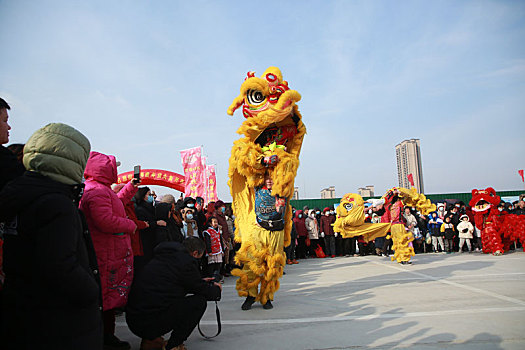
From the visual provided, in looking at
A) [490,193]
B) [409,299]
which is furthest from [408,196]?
[409,299]

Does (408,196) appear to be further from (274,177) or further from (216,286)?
(216,286)

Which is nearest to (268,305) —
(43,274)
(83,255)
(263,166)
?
(263,166)

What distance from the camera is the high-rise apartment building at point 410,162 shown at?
3631cm

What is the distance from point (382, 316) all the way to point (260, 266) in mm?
1387

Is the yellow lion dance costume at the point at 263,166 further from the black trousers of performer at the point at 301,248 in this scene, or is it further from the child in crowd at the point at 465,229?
the child in crowd at the point at 465,229

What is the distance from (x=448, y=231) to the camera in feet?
34.2

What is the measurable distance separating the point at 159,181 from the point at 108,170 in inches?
530

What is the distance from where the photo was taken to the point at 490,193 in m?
9.32

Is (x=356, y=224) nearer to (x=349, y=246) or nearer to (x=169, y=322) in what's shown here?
(x=349, y=246)

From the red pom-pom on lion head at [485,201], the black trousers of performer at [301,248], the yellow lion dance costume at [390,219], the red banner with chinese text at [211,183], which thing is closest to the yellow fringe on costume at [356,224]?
the yellow lion dance costume at [390,219]

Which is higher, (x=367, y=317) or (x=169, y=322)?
(x=169, y=322)

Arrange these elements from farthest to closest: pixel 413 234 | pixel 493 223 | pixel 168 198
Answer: pixel 413 234, pixel 493 223, pixel 168 198

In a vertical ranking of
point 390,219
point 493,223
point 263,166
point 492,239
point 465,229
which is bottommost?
point 492,239

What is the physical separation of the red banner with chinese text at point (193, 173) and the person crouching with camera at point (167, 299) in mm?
11666
